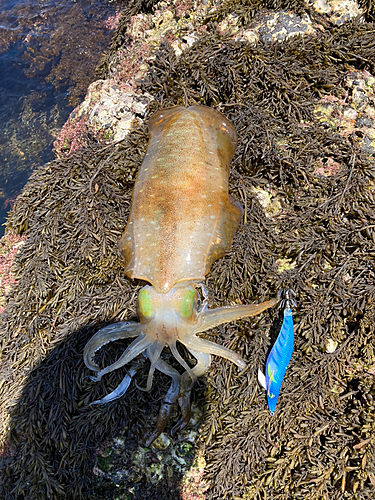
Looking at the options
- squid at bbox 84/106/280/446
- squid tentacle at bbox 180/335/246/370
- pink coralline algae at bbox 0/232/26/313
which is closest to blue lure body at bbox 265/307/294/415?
squid at bbox 84/106/280/446

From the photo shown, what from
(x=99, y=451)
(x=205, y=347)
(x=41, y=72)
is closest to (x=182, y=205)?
(x=205, y=347)

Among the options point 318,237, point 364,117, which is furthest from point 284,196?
point 364,117

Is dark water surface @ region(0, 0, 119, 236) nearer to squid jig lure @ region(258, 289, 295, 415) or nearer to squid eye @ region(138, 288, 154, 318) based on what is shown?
squid eye @ region(138, 288, 154, 318)

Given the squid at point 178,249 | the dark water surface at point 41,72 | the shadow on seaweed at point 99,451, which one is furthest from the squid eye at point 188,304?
the dark water surface at point 41,72

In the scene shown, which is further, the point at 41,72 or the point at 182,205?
the point at 41,72

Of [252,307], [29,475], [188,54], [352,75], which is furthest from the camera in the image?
[188,54]

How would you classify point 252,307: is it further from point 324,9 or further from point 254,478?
point 324,9

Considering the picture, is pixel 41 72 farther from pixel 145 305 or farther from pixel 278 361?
pixel 278 361
